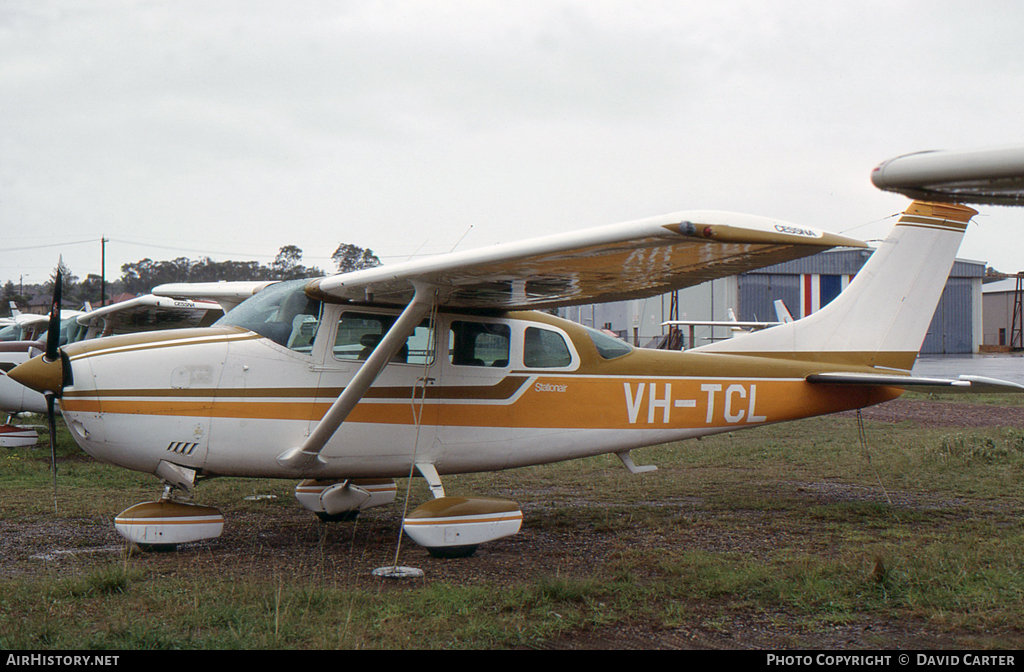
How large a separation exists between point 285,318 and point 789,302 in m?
44.1

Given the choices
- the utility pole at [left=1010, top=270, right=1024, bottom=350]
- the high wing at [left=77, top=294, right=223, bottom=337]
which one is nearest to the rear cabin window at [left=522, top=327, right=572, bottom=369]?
the high wing at [left=77, top=294, right=223, bottom=337]

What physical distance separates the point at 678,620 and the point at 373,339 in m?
3.38

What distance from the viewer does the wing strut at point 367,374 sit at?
18.4ft

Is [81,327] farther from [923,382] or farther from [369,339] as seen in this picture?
[923,382]

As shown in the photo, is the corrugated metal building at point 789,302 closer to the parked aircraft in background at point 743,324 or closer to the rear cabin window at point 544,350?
the parked aircraft in background at point 743,324

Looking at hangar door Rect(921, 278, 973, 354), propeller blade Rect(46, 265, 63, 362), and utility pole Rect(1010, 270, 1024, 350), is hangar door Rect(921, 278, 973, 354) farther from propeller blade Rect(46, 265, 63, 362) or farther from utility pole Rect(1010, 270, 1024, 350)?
propeller blade Rect(46, 265, 63, 362)

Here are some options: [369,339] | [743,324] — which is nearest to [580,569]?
[369,339]

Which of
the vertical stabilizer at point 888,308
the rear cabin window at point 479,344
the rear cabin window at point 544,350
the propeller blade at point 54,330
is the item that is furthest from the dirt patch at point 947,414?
the propeller blade at point 54,330

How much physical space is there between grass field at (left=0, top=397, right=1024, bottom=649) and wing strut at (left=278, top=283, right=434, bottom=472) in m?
0.92

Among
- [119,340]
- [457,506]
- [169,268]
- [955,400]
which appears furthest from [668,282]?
[169,268]

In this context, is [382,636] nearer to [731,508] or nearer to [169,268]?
[731,508]

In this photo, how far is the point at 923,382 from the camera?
7.24m

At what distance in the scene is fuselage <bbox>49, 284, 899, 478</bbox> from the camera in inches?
222
